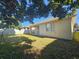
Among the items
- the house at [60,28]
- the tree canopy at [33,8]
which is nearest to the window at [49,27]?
the house at [60,28]

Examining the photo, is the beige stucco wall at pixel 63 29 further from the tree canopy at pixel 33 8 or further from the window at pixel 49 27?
the tree canopy at pixel 33 8

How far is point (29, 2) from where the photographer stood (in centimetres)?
1432

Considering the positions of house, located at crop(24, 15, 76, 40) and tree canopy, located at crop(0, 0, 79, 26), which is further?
house, located at crop(24, 15, 76, 40)

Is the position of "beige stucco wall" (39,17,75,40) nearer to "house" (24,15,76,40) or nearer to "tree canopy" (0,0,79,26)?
"house" (24,15,76,40)

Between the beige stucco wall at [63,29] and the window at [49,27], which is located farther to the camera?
the window at [49,27]

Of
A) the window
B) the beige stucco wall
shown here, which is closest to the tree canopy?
the beige stucco wall

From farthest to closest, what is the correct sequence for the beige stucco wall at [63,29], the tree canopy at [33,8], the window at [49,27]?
the window at [49,27] → the beige stucco wall at [63,29] → the tree canopy at [33,8]

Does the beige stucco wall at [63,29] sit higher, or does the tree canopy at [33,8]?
the tree canopy at [33,8]

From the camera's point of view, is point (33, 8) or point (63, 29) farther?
point (63, 29)

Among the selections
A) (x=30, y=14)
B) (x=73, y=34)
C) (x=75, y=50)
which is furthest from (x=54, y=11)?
(x=73, y=34)

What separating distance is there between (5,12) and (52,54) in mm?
5667

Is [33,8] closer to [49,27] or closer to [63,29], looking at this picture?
[63,29]

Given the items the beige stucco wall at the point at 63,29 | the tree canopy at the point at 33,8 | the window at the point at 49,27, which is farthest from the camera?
the window at the point at 49,27

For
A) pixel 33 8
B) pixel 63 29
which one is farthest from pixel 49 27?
pixel 33 8
